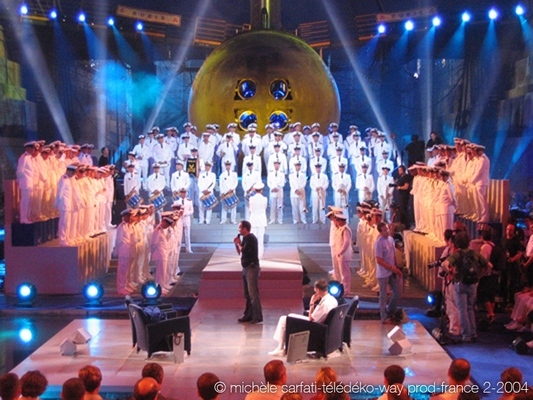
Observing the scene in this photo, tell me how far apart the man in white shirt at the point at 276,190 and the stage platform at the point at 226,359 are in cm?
759

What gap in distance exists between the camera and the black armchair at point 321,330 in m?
9.61

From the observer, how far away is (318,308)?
32.1 ft

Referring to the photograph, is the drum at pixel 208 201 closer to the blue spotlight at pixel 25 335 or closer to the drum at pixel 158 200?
the drum at pixel 158 200

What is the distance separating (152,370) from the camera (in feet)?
19.6

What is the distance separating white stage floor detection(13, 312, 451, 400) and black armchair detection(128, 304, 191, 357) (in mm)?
203

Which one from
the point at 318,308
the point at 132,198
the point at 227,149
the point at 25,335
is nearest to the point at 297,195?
the point at 227,149

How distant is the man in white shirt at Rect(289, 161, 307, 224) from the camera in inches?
764

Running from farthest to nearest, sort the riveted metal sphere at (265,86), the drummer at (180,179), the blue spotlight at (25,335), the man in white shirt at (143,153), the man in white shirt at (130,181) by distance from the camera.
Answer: the riveted metal sphere at (265,86) → the man in white shirt at (143,153) → the man in white shirt at (130,181) → the drummer at (180,179) → the blue spotlight at (25,335)

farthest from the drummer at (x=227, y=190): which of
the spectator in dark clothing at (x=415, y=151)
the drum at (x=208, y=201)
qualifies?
the spectator in dark clothing at (x=415, y=151)

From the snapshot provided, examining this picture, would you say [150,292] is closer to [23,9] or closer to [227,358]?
A: [227,358]

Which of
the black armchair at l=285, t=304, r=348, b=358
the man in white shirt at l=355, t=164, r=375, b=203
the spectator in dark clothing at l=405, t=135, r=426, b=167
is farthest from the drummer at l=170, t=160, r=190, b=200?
the black armchair at l=285, t=304, r=348, b=358

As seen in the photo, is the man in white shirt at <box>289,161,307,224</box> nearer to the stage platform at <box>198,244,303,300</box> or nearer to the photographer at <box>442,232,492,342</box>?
the stage platform at <box>198,244,303,300</box>

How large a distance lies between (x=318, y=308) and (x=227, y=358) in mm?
1367

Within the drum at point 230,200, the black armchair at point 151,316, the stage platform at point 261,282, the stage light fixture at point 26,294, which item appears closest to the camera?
the black armchair at point 151,316
